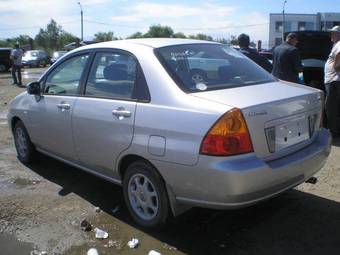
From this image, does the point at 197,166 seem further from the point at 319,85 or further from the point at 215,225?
the point at 319,85

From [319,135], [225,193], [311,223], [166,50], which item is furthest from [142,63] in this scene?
[311,223]

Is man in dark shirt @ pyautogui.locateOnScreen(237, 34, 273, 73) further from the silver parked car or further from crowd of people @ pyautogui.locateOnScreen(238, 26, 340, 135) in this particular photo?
the silver parked car

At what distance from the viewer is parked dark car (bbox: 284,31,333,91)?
8.61 meters

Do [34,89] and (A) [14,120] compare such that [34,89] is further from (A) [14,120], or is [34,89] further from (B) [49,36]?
(B) [49,36]

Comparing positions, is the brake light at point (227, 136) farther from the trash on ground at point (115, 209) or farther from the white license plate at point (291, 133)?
the trash on ground at point (115, 209)

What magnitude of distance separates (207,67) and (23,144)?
313cm

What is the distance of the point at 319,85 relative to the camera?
28.2 feet

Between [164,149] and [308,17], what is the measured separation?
88440 mm

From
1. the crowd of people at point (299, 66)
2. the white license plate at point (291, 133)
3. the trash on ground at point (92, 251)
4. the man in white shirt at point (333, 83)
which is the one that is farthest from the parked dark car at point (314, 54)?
the trash on ground at point (92, 251)

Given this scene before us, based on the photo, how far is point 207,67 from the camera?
4.43 meters

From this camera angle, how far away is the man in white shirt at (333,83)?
23.3ft

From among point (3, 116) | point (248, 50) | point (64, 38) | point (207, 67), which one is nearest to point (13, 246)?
point (207, 67)

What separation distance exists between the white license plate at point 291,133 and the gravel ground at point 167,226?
0.81 m

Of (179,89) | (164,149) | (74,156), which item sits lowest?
(74,156)
